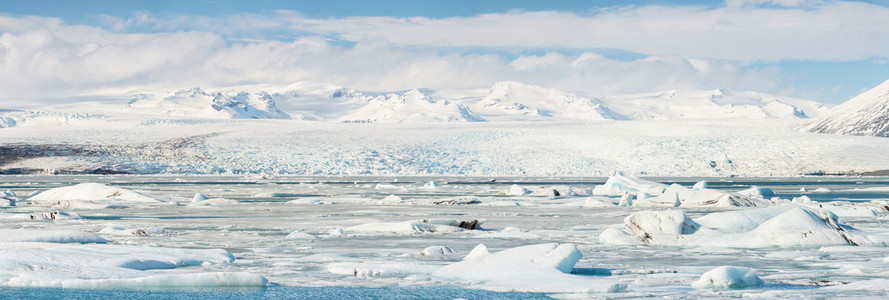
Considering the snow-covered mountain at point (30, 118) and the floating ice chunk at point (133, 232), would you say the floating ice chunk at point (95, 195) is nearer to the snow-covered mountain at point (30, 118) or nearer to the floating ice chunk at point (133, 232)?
the floating ice chunk at point (133, 232)

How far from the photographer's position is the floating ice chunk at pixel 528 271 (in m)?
8.65

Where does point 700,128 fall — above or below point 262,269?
above

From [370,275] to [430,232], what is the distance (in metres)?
5.56

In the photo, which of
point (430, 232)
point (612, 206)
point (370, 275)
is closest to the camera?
point (370, 275)

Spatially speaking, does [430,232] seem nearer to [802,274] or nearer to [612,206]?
[802,274]

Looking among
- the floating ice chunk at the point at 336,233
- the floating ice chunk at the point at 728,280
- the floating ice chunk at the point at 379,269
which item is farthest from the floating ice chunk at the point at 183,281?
the floating ice chunk at the point at 336,233

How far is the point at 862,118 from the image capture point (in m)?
81.4

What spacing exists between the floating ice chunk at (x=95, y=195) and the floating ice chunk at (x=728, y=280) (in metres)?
19.5

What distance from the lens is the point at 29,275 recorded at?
899cm

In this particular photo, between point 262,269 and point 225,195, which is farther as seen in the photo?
point 225,195

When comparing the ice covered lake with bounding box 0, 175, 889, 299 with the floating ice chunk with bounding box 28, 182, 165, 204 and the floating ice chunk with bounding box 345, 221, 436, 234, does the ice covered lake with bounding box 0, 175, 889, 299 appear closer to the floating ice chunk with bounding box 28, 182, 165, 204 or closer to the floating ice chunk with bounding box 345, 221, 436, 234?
the floating ice chunk with bounding box 345, 221, 436, 234

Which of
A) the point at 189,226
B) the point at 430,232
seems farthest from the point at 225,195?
the point at 430,232

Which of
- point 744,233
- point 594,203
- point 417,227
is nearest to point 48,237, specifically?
point 417,227

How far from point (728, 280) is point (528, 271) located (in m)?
1.89
